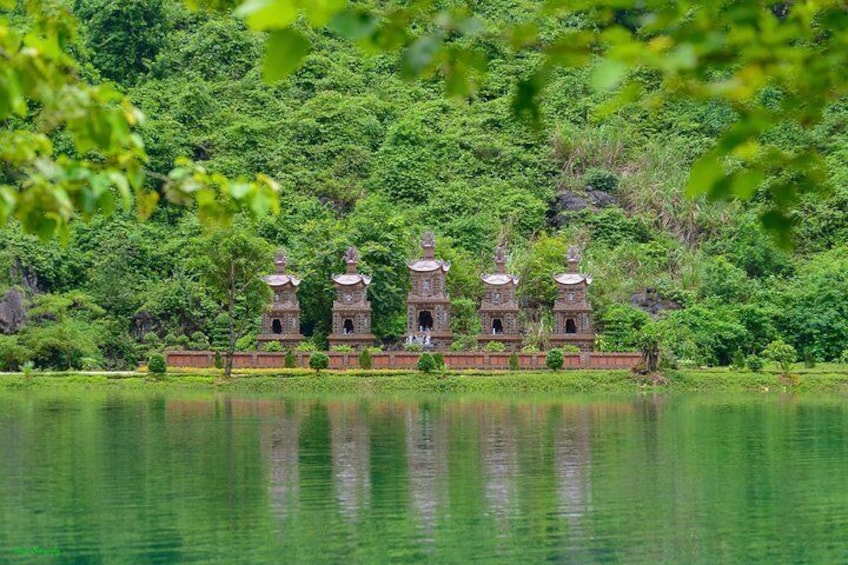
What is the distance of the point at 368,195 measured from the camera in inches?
3420

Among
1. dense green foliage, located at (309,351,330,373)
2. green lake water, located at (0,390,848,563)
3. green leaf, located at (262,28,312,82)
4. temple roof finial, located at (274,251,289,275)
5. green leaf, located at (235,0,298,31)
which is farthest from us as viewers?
temple roof finial, located at (274,251,289,275)

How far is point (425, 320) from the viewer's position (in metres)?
69.5

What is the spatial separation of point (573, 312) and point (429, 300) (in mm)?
6731

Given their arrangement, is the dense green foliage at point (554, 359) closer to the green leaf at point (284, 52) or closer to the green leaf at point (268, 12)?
the green leaf at point (284, 52)

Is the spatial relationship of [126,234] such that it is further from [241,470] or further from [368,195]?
[241,470]

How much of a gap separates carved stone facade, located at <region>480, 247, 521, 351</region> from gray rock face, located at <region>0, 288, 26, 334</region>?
71.8ft

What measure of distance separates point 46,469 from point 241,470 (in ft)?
14.6

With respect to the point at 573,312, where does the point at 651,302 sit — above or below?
above

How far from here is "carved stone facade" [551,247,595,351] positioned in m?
67.9

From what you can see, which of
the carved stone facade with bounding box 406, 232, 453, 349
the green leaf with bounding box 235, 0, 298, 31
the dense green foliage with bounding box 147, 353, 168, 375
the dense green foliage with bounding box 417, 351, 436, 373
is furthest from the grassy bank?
the green leaf with bounding box 235, 0, 298, 31

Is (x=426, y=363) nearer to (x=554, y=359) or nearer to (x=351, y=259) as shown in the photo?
(x=554, y=359)

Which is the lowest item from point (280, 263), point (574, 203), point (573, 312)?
point (573, 312)

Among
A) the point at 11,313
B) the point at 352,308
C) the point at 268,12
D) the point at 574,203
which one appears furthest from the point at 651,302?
the point at 268,12

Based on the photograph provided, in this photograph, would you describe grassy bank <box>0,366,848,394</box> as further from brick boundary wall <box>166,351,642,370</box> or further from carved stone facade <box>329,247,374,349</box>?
carved stone facade <box>329,247,374,349</box>
